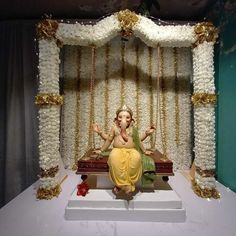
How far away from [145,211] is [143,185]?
0.34 meters

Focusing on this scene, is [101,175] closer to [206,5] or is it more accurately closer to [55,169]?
[55,169]

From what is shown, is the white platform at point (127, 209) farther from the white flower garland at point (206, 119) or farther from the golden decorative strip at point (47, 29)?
the golden decorative strip at point (47, 29)

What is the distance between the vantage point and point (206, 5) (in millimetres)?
3344

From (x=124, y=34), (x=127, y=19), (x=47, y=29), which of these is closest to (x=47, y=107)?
(x=47, y=29)

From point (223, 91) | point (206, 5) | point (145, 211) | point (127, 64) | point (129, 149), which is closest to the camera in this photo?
point (145, 211)

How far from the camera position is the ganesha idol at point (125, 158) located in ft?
7.51

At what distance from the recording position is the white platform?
226 cm

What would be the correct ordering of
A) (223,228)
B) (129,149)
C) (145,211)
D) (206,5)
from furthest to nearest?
(206,5) < (129,149) < (145,211) < (223,228)

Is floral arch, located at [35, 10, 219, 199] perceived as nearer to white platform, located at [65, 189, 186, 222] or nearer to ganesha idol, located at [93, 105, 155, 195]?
white platform, located at [65, 189, 186, 222]

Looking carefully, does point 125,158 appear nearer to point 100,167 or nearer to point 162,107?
point 100,167

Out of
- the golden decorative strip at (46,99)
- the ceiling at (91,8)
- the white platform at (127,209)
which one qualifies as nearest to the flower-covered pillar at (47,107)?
the golden decorative strip at (46,99)

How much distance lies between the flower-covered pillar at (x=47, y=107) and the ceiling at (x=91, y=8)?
84 centimetres

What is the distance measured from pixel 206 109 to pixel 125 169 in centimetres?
114

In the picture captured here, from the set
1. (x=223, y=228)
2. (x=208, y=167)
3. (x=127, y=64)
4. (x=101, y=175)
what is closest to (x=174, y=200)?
(x=223, y=228)
